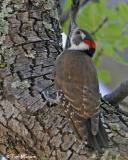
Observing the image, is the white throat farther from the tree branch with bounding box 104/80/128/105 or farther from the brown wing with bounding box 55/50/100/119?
the tree branch with bounding box 104/80/128/105

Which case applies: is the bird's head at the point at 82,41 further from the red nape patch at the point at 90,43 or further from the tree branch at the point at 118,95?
the tree branch at the point at 118,95

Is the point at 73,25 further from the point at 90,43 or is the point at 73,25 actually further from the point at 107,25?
the point at 107,25

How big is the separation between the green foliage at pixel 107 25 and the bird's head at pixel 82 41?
0.45ft

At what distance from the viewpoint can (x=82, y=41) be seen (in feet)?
13.3

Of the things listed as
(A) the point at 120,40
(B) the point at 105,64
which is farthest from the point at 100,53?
(B) the point at 105,64

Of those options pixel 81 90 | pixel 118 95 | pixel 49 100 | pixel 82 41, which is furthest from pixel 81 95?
pixel 82 41

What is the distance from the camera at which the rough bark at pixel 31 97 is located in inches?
118

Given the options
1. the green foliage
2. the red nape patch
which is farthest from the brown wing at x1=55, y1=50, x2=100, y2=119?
the green foliage

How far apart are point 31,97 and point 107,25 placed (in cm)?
121

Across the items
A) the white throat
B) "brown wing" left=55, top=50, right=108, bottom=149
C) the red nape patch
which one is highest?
the red nape patch

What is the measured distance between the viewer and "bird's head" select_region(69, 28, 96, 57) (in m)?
3.95

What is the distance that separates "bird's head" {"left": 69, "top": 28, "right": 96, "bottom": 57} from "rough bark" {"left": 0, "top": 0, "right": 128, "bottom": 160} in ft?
1.06

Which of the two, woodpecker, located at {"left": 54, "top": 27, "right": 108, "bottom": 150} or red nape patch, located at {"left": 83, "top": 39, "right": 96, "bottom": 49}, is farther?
red nape patch, located at {"left": 83, "top": 39, "right": 96, "bottom": 49}

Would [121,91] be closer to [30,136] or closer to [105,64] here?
[30,136]
